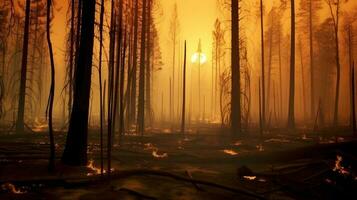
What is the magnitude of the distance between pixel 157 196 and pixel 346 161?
21.4ft

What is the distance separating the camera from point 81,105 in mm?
8266

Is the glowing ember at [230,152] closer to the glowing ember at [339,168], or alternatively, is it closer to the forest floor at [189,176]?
the forest floor at [189,176]

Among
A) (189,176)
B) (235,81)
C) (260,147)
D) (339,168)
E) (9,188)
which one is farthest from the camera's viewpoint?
(235,81)

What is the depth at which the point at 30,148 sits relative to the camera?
10.4 meters

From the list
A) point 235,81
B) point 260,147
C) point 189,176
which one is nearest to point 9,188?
point 189,176

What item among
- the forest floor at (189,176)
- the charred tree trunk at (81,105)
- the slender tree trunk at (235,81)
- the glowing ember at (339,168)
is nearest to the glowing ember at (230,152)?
the forest floor at (189,176)

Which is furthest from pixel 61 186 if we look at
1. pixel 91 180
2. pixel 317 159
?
pixel 317 159

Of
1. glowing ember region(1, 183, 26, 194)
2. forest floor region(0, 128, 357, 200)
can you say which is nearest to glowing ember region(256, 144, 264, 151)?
forest floor region(0, 128, 357, 200)

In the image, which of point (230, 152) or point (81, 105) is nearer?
Answer: point (81, 105)

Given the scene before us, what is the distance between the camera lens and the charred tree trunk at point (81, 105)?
26.9 ft

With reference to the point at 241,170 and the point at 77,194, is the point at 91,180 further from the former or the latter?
the point at 241,170

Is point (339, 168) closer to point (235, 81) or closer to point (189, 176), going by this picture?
point (189, 176)

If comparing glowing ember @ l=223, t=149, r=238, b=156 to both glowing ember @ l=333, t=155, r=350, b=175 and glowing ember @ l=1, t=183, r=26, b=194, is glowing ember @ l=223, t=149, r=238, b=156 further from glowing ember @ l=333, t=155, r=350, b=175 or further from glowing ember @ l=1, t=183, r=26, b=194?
glowing ember @ l=1, t=183, r=26, b=194

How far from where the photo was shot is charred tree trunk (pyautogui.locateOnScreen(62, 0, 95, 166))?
8195 mm
